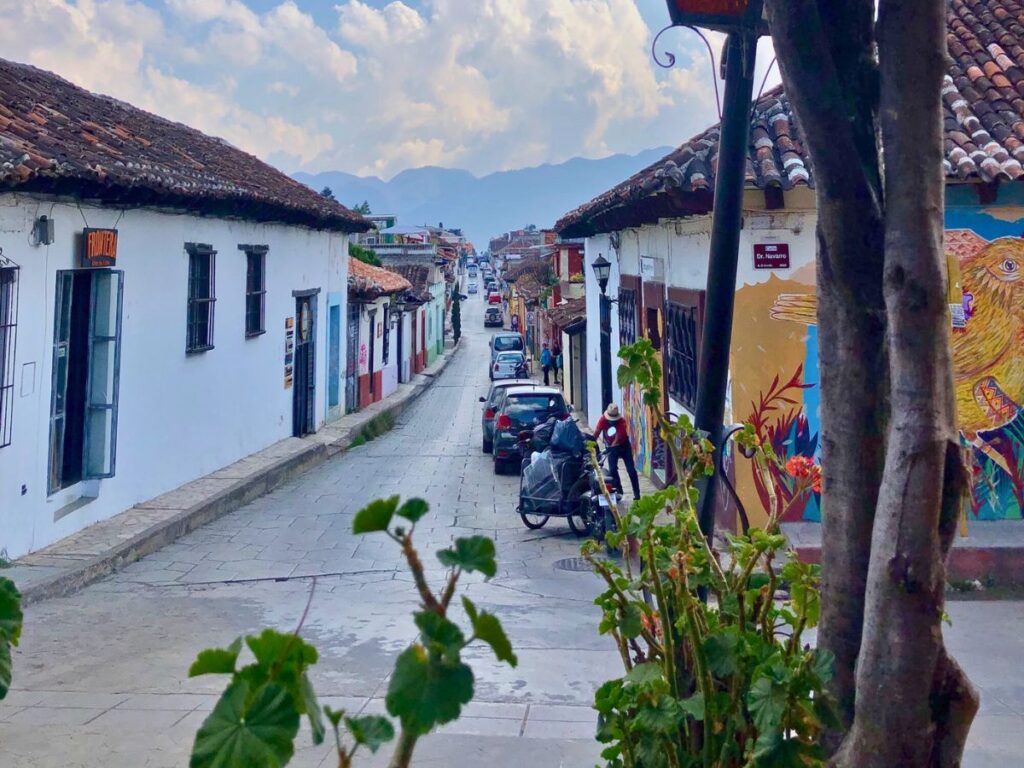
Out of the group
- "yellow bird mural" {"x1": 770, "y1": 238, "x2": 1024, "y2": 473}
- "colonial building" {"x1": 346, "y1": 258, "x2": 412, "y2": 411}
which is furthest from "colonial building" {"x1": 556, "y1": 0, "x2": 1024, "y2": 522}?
"colonial building" {"x1": 346, "y1": 258, "x2": 412, "y2": 411}

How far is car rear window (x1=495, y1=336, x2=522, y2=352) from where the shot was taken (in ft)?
128

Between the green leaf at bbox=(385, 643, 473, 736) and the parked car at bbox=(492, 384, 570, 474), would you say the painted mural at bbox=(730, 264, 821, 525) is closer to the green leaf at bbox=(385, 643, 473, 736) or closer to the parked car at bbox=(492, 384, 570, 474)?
the parked car at bbox=(492, 384, 570, 474)

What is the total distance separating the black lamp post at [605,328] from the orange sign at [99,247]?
22.5ft

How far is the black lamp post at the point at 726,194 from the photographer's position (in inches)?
166

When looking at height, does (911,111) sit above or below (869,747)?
above

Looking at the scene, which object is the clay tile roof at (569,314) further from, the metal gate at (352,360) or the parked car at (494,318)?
the parked car at (494,318)

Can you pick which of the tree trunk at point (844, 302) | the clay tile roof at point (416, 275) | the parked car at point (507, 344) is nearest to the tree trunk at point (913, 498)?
the tree trunk at point (844, 302)

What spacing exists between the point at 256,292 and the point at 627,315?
5.73 m

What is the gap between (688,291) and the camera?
10.4m

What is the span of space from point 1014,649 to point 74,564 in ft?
24.0

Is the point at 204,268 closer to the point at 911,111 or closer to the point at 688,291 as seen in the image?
the point at 688,291

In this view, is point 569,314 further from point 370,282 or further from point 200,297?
point 200,297

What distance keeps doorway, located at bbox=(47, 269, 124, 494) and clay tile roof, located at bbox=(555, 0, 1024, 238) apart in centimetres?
543

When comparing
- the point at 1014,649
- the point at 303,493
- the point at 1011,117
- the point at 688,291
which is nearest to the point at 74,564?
the point at 303,493
